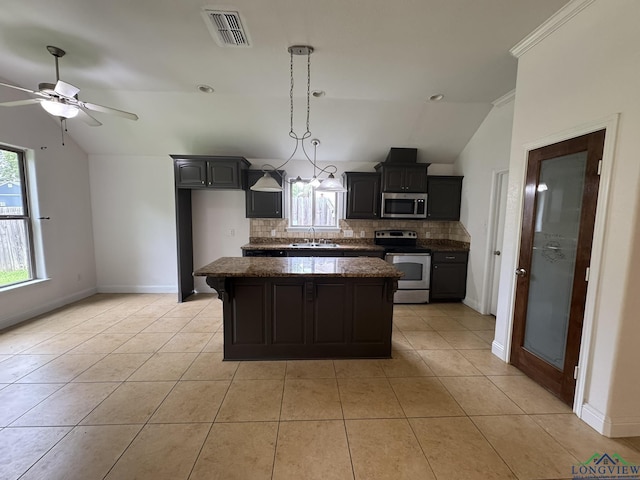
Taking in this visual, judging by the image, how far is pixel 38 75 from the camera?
3.07 m

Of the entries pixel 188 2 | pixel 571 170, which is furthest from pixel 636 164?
pixel 188 2

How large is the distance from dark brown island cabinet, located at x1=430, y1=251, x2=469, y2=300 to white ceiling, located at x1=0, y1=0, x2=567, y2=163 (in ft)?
5.94

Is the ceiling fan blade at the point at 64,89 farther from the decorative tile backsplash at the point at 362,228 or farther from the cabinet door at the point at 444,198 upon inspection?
the cabinet door at the point at 444,198

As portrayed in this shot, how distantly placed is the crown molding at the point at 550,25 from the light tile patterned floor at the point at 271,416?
2.94 m

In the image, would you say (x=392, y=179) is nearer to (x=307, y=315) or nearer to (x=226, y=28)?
(x=307, y=315)

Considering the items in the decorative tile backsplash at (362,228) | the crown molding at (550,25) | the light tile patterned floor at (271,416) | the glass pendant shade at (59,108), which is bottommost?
the light tile patterned floor at (271,416)

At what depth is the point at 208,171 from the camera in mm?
4262

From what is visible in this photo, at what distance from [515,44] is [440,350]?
3.02m

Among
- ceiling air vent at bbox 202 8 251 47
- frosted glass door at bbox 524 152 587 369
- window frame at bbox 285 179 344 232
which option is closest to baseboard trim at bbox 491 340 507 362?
frosted glass door at bbox 524 152 587 369

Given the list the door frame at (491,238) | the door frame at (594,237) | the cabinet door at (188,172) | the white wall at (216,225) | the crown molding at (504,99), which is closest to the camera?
the door frame at (594,237)

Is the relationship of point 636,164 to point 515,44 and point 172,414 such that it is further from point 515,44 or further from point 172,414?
point 172,414

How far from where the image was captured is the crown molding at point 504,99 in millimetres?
3333

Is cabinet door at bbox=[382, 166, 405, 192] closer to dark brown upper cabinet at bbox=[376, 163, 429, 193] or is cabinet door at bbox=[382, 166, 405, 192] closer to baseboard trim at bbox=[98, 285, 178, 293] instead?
dark brown upper cabinet at bbox=[376, 163, 429, 193]

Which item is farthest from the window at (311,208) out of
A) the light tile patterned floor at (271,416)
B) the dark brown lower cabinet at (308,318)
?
the light tile patterned floor at (271,416)
